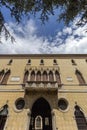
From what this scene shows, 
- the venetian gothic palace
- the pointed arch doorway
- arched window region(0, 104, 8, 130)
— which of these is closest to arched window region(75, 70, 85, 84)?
the venetian gothic palace

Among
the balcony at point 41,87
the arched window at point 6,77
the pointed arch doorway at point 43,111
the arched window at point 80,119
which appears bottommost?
the arched window at point 80,119

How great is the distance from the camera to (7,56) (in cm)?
2239

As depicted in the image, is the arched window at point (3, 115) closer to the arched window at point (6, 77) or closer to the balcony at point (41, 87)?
the balcony at point (41, 87)

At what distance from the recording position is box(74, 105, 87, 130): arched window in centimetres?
1311

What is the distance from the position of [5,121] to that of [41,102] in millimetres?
4388

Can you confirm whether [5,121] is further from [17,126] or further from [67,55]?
[67,55]

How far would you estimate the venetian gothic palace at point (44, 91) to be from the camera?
13.5 meters

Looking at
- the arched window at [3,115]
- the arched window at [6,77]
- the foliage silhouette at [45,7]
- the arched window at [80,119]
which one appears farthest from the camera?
the arched window at [6,77]

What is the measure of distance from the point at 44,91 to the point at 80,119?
4453mm

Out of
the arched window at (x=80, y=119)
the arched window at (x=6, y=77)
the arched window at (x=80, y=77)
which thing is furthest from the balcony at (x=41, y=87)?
the arched window at (x=80, y=77)

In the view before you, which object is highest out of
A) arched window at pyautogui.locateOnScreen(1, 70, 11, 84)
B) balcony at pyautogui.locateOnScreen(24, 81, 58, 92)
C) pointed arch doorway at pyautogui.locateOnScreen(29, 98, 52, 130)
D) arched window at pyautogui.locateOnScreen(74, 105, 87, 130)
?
arched window at pyautogui.locateOnScreen(1, 70, 11, 84)

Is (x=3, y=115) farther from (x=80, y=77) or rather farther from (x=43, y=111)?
(x=80, y=77)

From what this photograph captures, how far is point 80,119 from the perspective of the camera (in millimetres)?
13617

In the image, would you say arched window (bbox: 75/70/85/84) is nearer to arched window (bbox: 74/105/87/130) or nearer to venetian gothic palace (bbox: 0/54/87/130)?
venetian gothic palace (bbox: 0/54/87/130)
